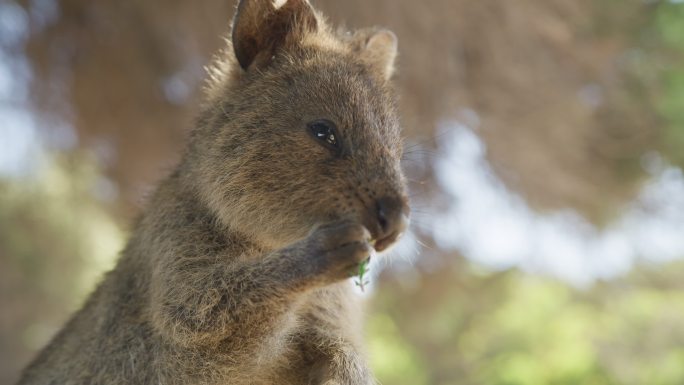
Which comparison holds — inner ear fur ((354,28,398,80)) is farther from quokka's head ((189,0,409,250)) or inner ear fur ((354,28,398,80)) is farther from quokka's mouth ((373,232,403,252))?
quokka's mouth ((373,232,403,252))

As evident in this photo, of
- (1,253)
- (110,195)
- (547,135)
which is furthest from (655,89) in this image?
(1,253)

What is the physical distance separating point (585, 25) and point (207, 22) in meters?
2.86

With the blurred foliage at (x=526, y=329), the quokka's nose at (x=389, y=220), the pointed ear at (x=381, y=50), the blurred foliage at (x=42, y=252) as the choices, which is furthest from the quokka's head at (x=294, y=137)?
the blurred foliage at (x=42, y=252)

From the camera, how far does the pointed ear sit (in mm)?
2623

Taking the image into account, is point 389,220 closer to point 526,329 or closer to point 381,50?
point 381,50

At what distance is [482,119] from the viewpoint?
536 cm

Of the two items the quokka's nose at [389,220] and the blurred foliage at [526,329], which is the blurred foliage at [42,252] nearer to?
the blurred foliage at [526,329]

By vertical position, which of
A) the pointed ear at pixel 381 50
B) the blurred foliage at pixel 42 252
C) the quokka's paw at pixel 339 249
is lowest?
the quokka's paw at pixel 339 249

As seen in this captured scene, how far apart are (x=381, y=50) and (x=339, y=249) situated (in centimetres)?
122

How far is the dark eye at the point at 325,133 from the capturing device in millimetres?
2039

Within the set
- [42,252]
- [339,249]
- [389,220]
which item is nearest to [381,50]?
[389,220]

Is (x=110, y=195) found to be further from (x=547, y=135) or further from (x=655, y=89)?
(x=655, y=89)

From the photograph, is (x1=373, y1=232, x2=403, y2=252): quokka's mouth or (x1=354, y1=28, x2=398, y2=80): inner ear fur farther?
(x1=354, y1=28, x2=398, y2=80): inner ear fur

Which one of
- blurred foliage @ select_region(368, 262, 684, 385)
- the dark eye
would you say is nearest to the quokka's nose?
the dark eye
